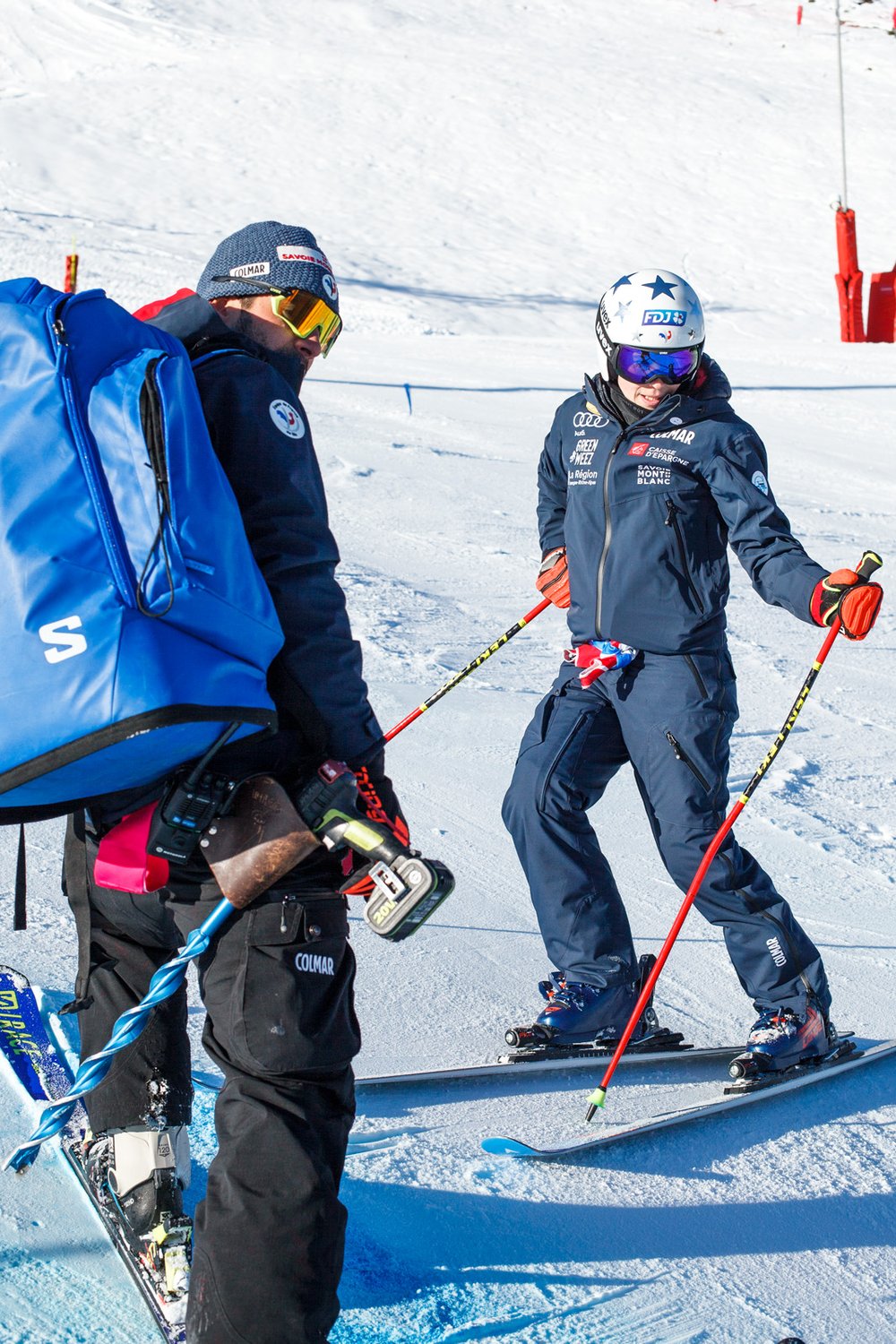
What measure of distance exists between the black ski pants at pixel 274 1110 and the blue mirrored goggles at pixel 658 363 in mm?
1888

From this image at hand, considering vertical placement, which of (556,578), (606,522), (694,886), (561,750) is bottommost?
(694,886)

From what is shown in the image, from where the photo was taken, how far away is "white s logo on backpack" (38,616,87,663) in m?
1.78

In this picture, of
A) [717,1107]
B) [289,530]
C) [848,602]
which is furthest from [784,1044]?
[289,530]

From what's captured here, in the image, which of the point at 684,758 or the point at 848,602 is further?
the point at 684,758

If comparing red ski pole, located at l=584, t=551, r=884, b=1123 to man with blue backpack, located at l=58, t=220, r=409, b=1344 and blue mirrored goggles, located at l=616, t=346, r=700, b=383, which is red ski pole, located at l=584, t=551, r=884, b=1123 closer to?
blue mirrored goggles, located at l=616, t=346, r=700, b=383

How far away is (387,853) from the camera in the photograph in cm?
204

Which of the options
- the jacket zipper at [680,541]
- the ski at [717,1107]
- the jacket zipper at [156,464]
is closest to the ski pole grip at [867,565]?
the jacket zipper at [680,541]

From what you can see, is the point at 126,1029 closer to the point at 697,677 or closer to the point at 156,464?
the point at 156,464

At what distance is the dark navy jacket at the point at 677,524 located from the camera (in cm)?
335

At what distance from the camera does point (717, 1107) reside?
10.7 ft

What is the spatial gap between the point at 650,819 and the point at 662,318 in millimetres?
1248

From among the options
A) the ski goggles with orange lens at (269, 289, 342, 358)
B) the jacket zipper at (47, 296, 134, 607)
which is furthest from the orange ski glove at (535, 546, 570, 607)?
the jacket zipper at (47, 296, 134, 607)

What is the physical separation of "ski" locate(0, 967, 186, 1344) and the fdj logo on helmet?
2.21m

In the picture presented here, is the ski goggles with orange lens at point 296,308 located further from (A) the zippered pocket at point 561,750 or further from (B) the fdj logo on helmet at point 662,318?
(A) the zippered pocket at point 561,750
